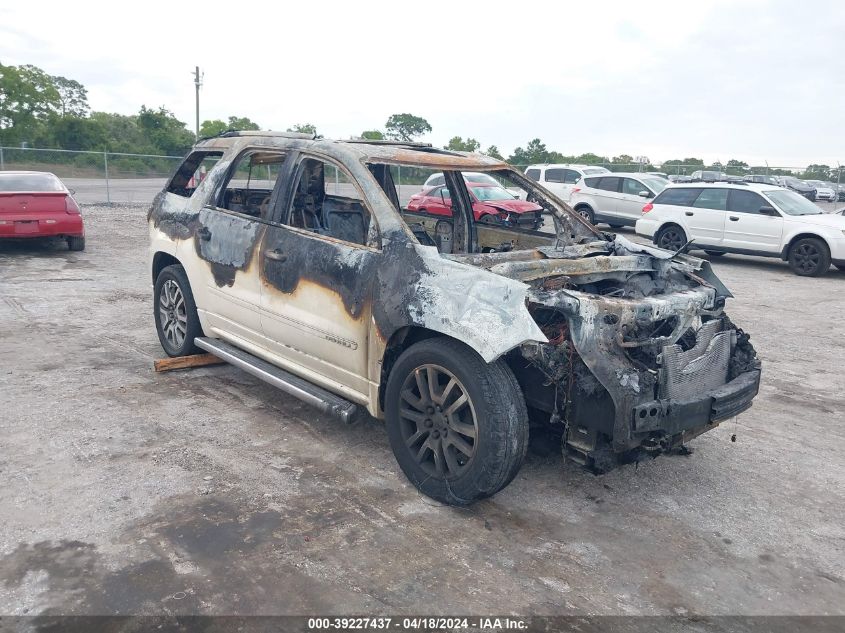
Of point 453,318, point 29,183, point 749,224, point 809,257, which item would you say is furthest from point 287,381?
point 749,224

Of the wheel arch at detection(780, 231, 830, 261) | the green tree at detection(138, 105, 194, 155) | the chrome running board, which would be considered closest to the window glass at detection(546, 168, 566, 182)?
the wheel arch at detection(780, 231, 830, 261)

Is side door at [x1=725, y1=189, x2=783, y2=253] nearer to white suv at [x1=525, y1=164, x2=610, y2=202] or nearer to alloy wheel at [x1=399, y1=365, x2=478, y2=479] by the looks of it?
white suv at [x1=525, y1=164, x2=610, y2=202]

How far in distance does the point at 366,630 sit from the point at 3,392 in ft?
12.7

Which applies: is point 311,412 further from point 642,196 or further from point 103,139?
point 103,139

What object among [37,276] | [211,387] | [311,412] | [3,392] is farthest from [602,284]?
[37,276]

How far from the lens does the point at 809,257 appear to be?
1267 centimetres

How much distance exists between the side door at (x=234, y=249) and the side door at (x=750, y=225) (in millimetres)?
10487

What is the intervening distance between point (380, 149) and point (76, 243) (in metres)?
9.58

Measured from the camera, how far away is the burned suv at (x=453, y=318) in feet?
11.8

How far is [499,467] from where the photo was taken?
3586 millimetres

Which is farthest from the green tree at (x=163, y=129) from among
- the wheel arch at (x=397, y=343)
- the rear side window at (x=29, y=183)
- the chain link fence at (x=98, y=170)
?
the wheel arch at (x=397, y=343)

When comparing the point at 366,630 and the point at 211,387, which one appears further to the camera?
the point at 211,387

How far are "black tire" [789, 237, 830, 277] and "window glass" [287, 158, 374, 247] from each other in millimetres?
10061

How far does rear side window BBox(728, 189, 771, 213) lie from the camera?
13367 mm
